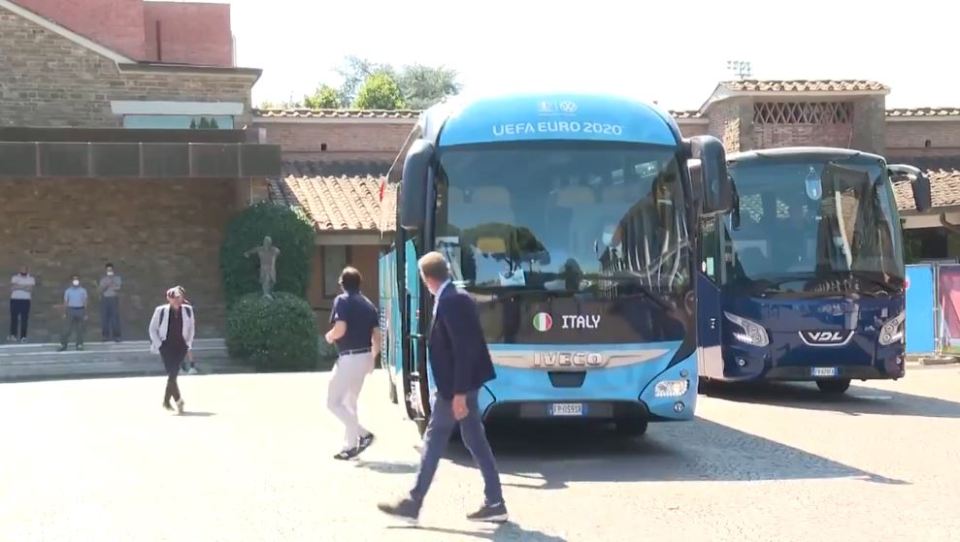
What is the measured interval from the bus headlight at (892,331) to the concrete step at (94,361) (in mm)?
13468

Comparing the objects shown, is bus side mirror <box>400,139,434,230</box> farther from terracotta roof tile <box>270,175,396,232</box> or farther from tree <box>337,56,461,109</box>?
tree <box>337,56,461,109</box>

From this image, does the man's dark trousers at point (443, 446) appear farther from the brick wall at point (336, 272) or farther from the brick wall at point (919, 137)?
the brick wall at point (919, 137)

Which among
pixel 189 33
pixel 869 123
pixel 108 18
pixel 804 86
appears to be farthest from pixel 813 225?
pixel 189 33

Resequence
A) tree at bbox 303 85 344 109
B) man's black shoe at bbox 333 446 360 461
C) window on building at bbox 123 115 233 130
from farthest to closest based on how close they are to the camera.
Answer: tree at bbox 303 85 344 109 → window on building at bbox 123 115 233 130 → man's black shoe at bbox 333 446 360 461

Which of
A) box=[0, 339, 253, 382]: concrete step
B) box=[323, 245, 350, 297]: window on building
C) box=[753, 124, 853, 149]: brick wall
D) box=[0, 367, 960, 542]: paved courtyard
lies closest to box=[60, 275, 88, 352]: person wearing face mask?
box=[0, 339, 253, 382]: concrete step

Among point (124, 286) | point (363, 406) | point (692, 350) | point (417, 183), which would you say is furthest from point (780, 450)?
point (124, 286)

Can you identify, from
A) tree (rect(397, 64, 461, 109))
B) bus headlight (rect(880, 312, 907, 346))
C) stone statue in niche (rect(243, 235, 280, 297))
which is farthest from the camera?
tree (rect(397, 64, 461, 109))

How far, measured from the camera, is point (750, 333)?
14875 millimetres

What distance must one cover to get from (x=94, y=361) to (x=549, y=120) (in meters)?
16.1

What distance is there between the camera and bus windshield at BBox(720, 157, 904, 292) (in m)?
14.8

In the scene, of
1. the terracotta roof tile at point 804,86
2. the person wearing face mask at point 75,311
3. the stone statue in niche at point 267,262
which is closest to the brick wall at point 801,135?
the terracotta roof tile at point 804,86

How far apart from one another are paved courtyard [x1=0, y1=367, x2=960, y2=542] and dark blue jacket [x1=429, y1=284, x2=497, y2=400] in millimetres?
949

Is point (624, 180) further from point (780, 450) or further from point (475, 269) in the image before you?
point (780, 450)

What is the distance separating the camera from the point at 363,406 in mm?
15656
